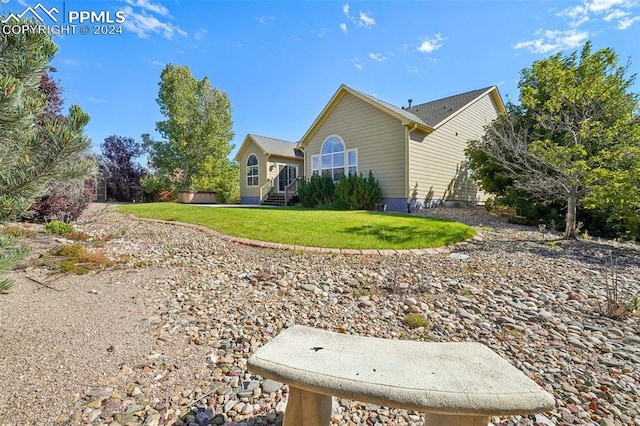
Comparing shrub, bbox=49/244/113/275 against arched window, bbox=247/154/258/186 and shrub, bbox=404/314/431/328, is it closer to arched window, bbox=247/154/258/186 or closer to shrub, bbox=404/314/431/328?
shrub, bbox=404/314/431/328

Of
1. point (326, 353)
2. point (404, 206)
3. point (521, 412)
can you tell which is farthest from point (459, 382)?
point (404, 206)

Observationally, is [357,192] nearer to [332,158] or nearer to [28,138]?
[332,158]

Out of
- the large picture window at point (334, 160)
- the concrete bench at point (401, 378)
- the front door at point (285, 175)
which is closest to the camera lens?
the concrete bench at point (401, 378)

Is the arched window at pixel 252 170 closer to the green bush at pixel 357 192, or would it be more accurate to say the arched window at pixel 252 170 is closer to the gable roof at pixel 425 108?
the gable roof at pixel 425 108

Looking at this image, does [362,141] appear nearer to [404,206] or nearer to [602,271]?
[404,206]

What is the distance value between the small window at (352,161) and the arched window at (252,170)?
820cm

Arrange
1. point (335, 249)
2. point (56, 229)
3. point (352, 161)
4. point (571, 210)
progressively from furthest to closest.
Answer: point (352, 161)
point (571, 210)
point (56, 229)
point (335, 249)

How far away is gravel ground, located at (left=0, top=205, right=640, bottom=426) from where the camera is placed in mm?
1777

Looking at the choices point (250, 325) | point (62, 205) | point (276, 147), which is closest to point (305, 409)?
point (250, 325)

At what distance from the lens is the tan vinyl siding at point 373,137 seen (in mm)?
11750

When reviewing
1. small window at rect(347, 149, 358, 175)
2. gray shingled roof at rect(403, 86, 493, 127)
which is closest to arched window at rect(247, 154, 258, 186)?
small window at rect(347, 149, 358, 175)

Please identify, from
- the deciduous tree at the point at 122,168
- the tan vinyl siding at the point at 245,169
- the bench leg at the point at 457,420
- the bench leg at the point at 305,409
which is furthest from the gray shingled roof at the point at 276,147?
the bench leg at the point at 457,420

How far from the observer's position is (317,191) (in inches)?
537

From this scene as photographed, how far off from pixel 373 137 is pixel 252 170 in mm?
10018
